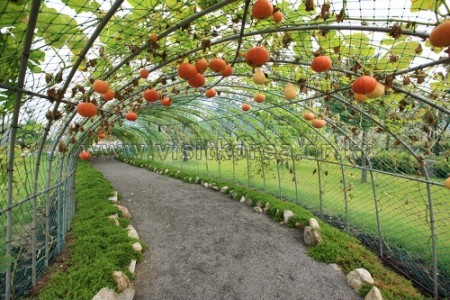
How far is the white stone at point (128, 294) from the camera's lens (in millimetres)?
3340

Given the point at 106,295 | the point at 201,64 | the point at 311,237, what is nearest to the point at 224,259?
the point at 311,237

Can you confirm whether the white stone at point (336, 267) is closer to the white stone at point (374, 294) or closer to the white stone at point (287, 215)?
the white stone at point (374, 294)

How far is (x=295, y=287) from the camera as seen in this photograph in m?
Result: 3.82

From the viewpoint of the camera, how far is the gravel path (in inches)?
146

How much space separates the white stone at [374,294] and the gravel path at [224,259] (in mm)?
259

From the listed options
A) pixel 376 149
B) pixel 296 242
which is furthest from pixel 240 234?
pixel 376 149

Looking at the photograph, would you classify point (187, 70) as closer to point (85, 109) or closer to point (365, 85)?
point (85, 109)

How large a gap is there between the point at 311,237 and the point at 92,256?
13.5ft

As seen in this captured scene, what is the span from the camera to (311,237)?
5.11m

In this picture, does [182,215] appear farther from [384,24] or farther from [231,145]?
[384,24]

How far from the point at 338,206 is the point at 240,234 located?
4.09 metres

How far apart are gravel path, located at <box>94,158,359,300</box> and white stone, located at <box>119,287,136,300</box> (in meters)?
0.15

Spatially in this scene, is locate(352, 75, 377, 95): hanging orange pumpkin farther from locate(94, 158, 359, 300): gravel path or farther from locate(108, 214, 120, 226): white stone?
locate(108, 214, 120, 226): white stone

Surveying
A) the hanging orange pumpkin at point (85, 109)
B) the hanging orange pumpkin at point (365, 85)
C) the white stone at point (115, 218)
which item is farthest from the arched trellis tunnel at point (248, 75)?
the white stone at point (115, 218)
